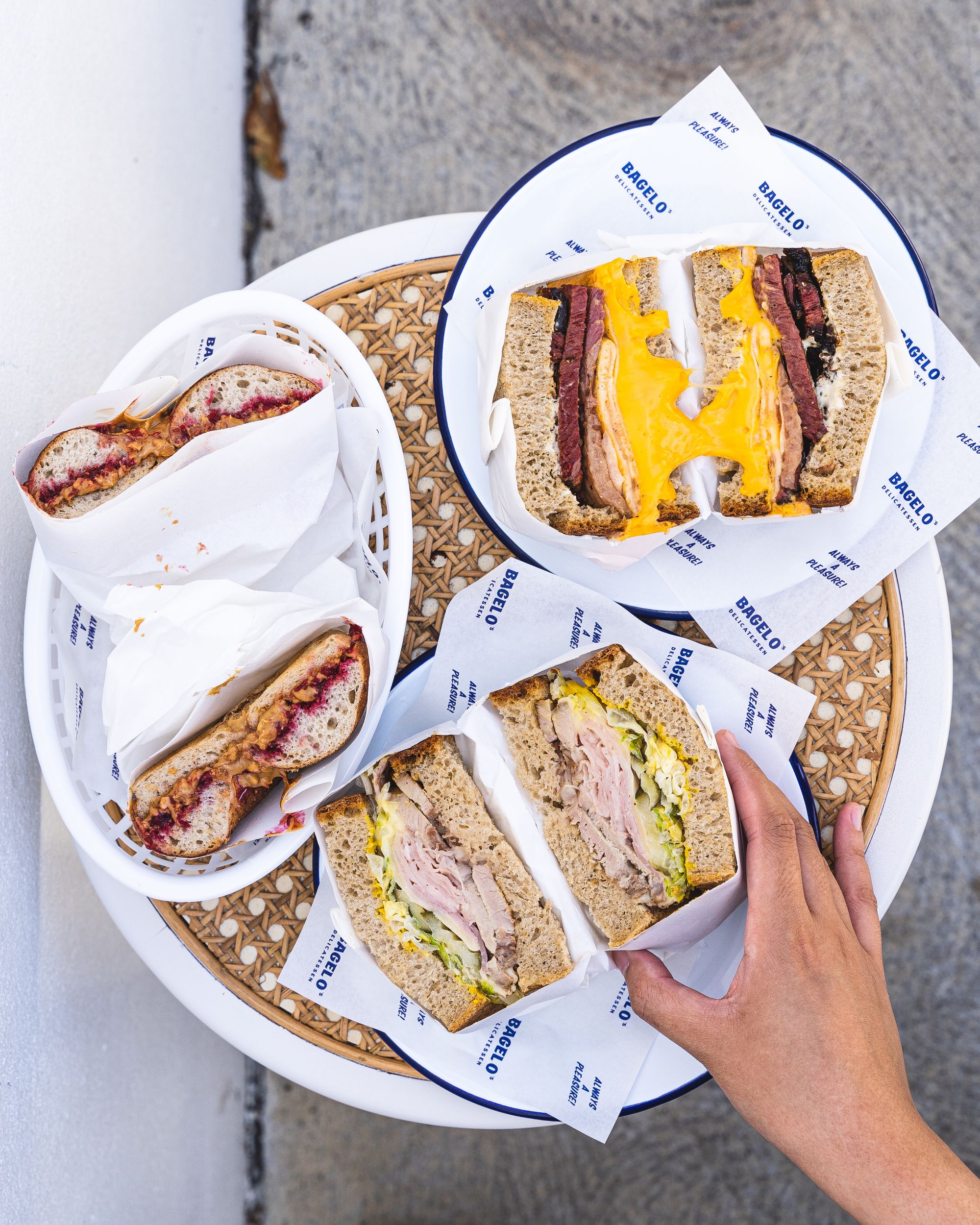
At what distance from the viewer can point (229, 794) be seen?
4.90ft

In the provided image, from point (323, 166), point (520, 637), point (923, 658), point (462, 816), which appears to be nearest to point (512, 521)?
point (520, 637)

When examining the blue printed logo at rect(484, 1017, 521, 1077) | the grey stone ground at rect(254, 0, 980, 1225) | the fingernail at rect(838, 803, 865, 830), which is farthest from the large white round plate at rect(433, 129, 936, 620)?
the grey stone ground at rect(254, 0, 980, 1225)

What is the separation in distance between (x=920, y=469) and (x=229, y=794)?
1.35 m

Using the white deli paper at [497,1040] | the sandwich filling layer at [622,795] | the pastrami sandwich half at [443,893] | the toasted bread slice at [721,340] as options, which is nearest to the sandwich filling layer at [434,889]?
the pastrami sandwich half at [443,893]

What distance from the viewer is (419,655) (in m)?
1.75

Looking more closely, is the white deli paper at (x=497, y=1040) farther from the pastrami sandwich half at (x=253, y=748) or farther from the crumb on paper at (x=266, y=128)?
the crumb on paper at (x=266, y=128)

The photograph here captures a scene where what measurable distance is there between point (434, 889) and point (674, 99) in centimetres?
230

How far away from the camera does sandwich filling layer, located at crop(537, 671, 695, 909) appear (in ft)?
5.30

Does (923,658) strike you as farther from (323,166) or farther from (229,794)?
(323,166)

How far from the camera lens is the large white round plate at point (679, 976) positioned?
1.64 m

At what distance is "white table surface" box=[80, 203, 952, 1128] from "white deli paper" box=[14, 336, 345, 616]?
1.27 ft

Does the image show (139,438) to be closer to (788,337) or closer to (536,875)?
(536,875)

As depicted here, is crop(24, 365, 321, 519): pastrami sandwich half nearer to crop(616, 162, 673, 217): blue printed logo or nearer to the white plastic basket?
the white plastic basket

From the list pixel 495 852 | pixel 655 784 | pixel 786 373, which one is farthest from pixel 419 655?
pixel 786 373
